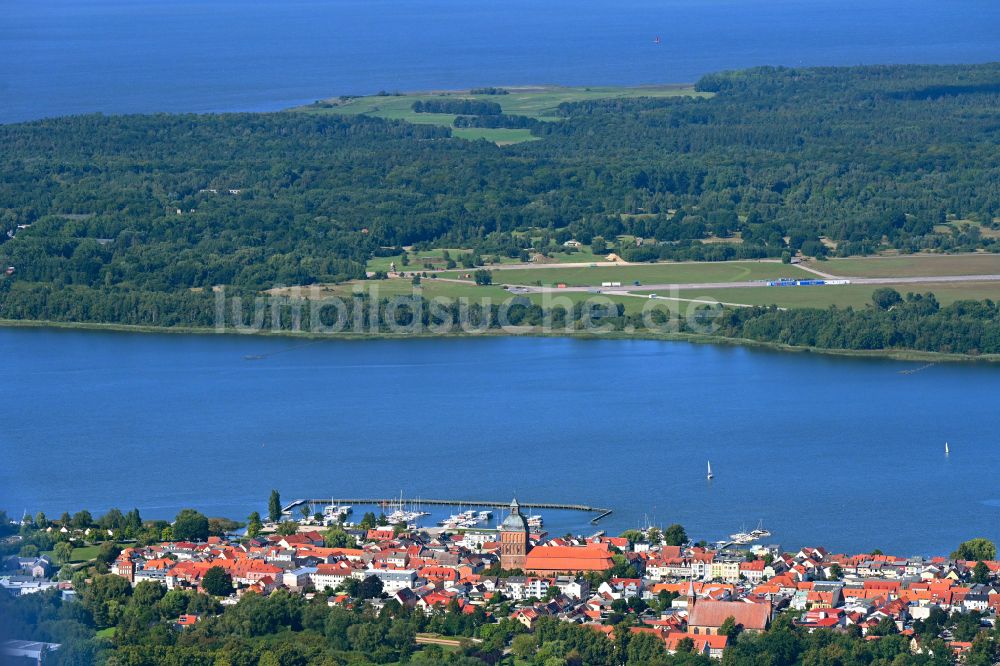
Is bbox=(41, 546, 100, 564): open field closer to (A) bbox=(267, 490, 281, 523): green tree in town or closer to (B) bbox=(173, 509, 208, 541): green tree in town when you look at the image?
(B) bbox=(173, 509, 208, 541): green tree in town

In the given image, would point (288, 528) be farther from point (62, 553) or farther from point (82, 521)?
point (62, 553)

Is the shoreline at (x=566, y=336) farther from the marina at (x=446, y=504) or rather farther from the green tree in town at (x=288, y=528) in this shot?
the green tree in town at (x=288, y=528)

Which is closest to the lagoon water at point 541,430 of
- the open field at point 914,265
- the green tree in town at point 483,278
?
the green tree in town at point 483,278

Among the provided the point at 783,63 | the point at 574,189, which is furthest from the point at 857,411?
the point at 783,63

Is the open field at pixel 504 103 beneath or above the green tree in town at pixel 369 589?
above

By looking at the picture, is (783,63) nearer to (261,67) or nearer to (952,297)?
(261,67)

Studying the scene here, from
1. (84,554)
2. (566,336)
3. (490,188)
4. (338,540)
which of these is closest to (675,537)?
(338,540)

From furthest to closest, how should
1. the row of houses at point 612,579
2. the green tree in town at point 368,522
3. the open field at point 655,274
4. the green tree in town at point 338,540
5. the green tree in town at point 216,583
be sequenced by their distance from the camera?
1. the open field at point 655,274
2. the green tree in town at point 368,522
3. the green tree in town at point 338,540
4. the green tree in town at point 216,583
5. the row of houses at point 612,579
